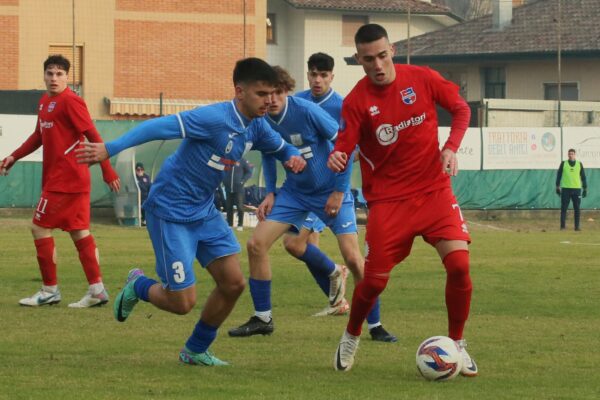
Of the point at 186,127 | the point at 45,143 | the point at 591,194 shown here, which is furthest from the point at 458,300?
the point at 591,194

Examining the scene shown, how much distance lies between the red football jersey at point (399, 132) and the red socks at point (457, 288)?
1.69ft

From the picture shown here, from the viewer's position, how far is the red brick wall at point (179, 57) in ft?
145

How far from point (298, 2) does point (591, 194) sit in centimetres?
2646

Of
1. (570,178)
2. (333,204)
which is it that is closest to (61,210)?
(333,204)

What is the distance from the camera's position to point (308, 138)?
35.6ft

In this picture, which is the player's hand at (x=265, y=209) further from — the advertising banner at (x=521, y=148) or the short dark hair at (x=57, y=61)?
the advertising banner at (x=521, y=148)

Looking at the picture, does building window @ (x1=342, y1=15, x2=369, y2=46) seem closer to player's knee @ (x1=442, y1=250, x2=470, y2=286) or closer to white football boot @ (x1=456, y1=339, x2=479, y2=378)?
player's knee @ (x1=442, y1=250, x2=470, y2=286)

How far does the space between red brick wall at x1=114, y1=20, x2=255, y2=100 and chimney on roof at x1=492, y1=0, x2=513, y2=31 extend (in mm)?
15801

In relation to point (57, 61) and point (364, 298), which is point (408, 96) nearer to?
point (364, 298)

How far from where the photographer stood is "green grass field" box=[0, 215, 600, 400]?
24.5 ft

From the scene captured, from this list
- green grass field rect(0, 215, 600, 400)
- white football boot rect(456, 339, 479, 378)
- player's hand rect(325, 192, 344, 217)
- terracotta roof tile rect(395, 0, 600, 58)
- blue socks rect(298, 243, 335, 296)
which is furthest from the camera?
terracotta roof tile rect(395, 0, 600, 58)

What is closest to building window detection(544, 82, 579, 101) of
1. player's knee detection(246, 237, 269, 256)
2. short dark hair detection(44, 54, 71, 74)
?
short dark hair detection(44, 54, 71, 74)

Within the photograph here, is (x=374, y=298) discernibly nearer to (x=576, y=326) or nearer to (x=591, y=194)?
(x=576, y=326)

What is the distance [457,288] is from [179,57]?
123 ft
